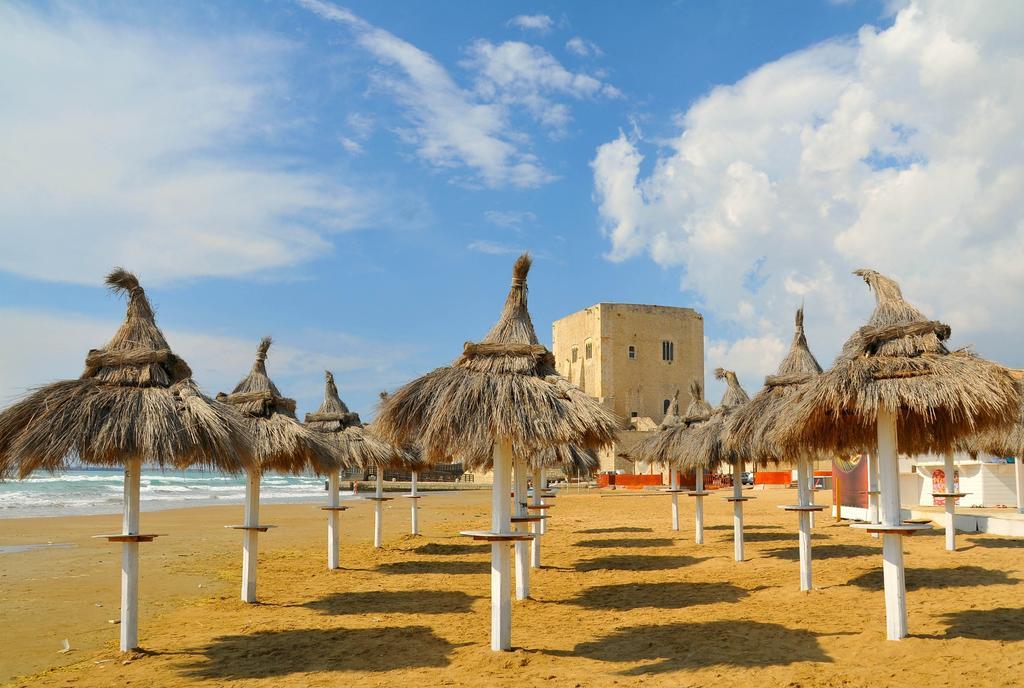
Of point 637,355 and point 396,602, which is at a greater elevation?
point 637,355

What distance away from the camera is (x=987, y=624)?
8148mm

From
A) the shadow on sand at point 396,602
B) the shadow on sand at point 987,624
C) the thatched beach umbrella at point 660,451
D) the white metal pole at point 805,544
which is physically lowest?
the shadow on sand at point 396,602

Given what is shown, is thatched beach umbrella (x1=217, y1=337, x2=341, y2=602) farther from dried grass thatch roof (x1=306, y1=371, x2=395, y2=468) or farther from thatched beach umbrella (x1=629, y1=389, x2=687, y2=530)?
thatched beach umbrella (x1=629, y1=389, x2=687, y2=530)

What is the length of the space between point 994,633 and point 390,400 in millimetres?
6309

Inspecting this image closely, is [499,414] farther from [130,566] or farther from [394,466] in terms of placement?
[394,466]

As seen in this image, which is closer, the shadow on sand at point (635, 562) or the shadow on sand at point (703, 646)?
the shadow on sand at point (703, 646)

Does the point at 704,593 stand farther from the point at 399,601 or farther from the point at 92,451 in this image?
the point at 92,451

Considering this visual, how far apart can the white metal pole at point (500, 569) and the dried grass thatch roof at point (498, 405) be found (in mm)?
347

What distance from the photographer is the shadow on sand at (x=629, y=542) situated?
17.6m

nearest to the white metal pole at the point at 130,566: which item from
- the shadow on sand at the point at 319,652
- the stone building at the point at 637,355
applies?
the shadow on sand at the point at 319,652

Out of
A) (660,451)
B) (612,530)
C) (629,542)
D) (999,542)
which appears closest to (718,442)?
(660,451)

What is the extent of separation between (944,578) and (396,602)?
7.59m

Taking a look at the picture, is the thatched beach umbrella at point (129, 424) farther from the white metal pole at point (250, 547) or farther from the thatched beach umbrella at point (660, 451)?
the thatched beach umbrella at point (660, 451)

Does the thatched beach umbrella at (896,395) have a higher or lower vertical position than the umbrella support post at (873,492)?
higher
